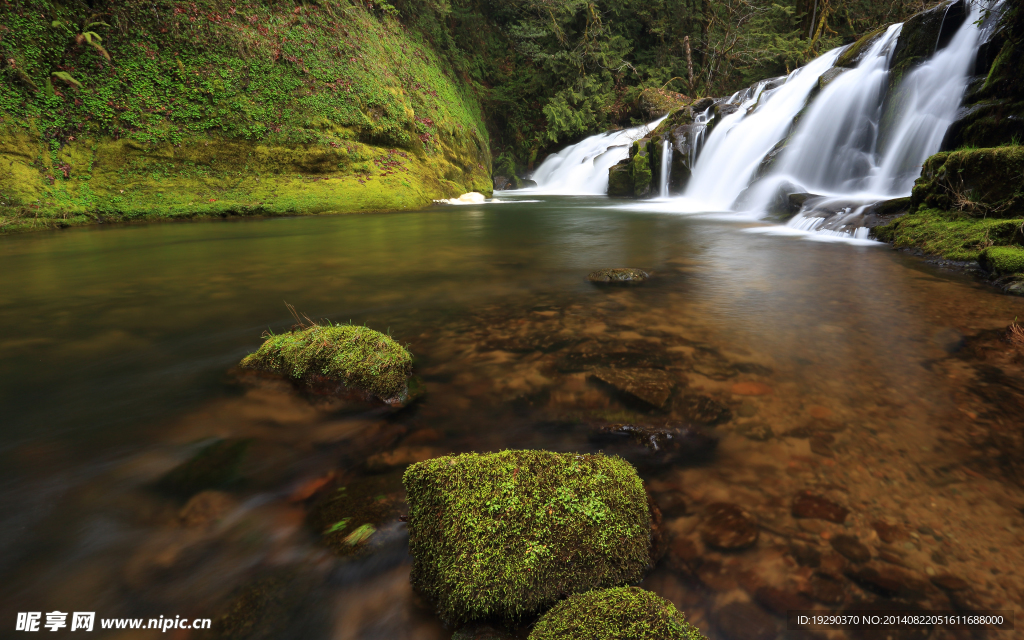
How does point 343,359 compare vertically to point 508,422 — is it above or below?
above

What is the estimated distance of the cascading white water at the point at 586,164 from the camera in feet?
75.1

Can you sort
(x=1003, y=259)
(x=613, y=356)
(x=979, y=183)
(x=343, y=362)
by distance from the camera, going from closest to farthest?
1. (x=343, y=362)
2. (x=613, y=356)
3. (x=1003, y=259)
4. (x=979, y=183)

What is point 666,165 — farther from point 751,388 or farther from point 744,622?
point 744,622

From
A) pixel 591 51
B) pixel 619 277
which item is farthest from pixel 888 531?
pixel 591 51

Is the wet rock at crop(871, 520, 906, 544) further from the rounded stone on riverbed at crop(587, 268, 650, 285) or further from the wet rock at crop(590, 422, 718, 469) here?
the rounded stone on riverbed at crop(587, 268, 650, 285)

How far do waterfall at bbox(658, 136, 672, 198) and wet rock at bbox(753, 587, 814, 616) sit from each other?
18.5 metres

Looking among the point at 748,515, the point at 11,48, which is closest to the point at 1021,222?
the point at 748,515

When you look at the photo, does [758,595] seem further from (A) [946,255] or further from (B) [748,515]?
(A) [946,255]

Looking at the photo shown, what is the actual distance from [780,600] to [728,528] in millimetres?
320

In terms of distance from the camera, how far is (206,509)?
1.98 m

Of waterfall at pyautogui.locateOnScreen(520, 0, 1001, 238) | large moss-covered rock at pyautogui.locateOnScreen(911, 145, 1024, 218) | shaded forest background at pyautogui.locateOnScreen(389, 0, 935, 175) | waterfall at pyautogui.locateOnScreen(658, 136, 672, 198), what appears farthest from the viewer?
shaded forest background at pyautogui.locateOnScreen(389, 0, 935, 175)

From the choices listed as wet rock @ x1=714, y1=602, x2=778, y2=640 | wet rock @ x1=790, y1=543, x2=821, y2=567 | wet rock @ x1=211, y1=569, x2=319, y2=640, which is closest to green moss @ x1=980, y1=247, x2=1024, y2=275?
wet rock @ x1=790, y1=543, x2=821, y2=567

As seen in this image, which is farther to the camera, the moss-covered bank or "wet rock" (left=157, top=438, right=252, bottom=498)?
the moss-covered bank

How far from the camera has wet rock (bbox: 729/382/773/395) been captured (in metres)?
2.92
